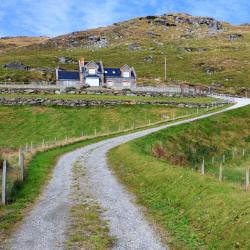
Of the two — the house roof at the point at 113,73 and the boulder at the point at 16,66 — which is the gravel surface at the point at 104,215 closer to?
the house roof at the point at 113,73

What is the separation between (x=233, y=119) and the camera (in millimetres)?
65938

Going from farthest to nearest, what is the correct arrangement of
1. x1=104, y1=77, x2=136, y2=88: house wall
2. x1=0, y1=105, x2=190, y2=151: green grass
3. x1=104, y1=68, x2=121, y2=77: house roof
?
x1=104, y1=68, x2=121, y2=77: house roof, x1=104, y1=77, x2=136, y2=88: house wall, x1=0, y1=105, x2=190, y2=151: green grass

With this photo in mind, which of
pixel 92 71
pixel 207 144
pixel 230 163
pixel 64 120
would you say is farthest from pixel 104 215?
pixel 92 71

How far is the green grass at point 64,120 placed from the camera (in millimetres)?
63363

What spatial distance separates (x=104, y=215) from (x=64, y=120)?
54.0 meters

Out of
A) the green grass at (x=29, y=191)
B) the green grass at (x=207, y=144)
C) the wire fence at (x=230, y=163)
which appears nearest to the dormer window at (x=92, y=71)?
the green grass at (x=207, y=144)

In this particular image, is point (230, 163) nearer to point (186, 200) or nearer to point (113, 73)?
point (186, 200)

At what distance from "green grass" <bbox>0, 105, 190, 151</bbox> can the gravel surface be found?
33.5m

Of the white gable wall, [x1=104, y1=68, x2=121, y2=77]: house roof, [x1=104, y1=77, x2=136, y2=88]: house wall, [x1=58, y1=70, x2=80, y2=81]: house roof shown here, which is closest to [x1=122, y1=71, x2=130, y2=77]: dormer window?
[x1=104, y1=77, x2=136, y2=88]: house wall

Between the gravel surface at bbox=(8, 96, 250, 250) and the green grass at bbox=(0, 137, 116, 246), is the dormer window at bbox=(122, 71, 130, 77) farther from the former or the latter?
the gravel surface at bbox=(8, 96, 250, 250)

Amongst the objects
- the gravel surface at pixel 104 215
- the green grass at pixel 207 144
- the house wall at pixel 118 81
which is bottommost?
the green grass at pixel 207 144

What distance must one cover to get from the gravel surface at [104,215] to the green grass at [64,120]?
3348 cm

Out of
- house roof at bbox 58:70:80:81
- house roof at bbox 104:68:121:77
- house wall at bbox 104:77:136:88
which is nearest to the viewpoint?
house roof at bbox 58:70:80:81

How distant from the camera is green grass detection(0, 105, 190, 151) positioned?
63.4m
